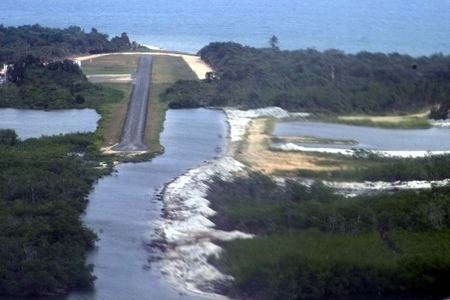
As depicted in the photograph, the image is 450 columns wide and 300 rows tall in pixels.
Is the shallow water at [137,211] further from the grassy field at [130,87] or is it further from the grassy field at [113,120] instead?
the grassy field at [113,120]

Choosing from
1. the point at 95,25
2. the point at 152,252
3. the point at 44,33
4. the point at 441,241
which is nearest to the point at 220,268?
the point at 152,252

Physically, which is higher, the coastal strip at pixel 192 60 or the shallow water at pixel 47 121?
the coastal strip at pixel 192 60

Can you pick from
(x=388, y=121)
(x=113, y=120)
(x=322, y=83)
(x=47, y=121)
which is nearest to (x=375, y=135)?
(x=388, y=121)

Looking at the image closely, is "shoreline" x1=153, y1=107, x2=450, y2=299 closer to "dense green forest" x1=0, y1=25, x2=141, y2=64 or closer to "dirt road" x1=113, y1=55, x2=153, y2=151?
"dirt road" x1=113, y1=55, x2=153, y2=151

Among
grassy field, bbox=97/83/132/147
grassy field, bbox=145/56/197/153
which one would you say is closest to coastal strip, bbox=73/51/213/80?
grassy field, bbox=145/56/197/153

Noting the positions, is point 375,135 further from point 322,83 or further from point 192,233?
point 192,233

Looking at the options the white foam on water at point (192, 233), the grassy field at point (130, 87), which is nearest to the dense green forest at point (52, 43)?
the grassy field at point (130, 87)
